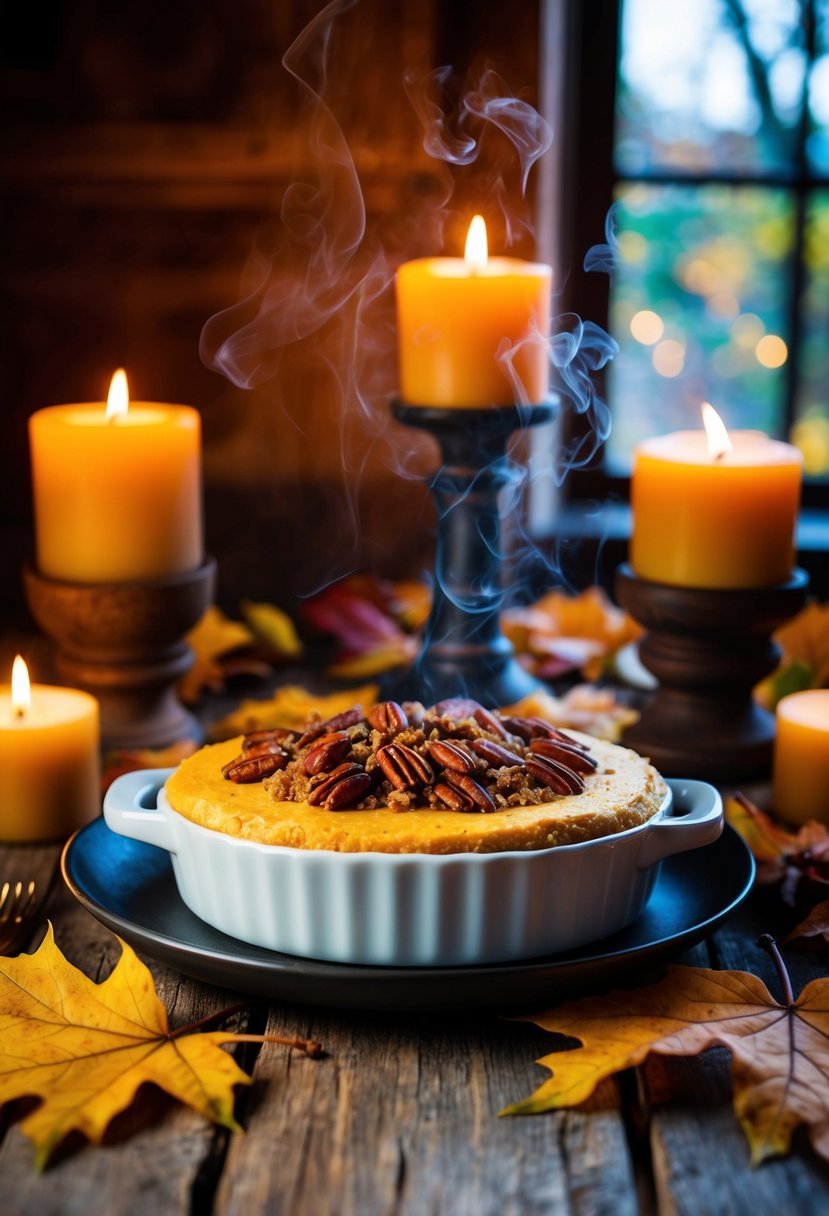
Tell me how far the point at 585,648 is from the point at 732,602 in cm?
42

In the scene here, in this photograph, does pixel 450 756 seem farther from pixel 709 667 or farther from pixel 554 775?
pixel 709 667

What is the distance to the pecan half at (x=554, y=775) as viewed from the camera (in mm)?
970

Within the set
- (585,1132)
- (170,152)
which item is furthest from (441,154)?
(585,1132)

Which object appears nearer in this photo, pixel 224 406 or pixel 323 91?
pixel 323 91

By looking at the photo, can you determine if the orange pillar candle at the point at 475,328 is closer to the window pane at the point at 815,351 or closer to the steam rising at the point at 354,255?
the steam rising at the point at 354,255

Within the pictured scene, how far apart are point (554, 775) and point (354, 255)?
114 cm

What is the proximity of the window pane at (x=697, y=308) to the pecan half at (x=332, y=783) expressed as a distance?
1339 mm

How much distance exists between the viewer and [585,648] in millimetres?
1829

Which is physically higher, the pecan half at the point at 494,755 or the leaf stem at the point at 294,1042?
the pecan half at the point at 494,755

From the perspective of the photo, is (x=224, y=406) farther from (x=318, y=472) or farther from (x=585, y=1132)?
(x=585, y=1132)

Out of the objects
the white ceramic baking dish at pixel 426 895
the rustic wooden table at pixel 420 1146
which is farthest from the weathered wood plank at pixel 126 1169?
the white ceramic baking dish at pixel 426 895

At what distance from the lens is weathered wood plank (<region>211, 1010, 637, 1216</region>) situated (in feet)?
2.55

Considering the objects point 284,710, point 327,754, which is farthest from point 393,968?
point 284,710

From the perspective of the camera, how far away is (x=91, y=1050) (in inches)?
35.3
